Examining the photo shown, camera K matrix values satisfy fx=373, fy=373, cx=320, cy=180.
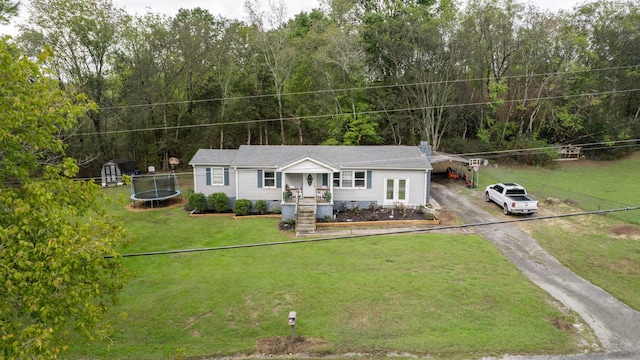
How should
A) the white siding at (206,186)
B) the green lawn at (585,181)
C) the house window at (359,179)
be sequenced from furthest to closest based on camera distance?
the white siding at (206,186), the house window at (359,179), the green lawn at (585,181)

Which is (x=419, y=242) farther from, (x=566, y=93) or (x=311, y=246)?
(x=566, y=93)

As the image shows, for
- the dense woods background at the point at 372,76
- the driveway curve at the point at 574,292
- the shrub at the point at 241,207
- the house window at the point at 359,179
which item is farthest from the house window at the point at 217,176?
the driveway curve at the point at 574,292

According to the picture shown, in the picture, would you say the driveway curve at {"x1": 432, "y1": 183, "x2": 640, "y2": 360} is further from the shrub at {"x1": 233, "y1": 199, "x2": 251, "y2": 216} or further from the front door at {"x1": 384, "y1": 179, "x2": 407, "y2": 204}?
A: the shrub at {"x1": 233, "y1": 199, "x2": 251, "y2": 216}

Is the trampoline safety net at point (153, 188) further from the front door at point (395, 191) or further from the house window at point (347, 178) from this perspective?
the front door at point (395, 191)

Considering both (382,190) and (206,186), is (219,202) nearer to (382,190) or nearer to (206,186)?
(206,186)

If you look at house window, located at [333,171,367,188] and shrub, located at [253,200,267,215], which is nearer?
shrub, located at [253,200,267,215]

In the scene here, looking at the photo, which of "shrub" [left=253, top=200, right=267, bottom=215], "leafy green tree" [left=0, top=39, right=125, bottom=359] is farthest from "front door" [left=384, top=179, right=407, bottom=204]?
"leafy green tree" [left=0, top=39, right=125, bottom=359]

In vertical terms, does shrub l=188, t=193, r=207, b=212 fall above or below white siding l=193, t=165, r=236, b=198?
below
